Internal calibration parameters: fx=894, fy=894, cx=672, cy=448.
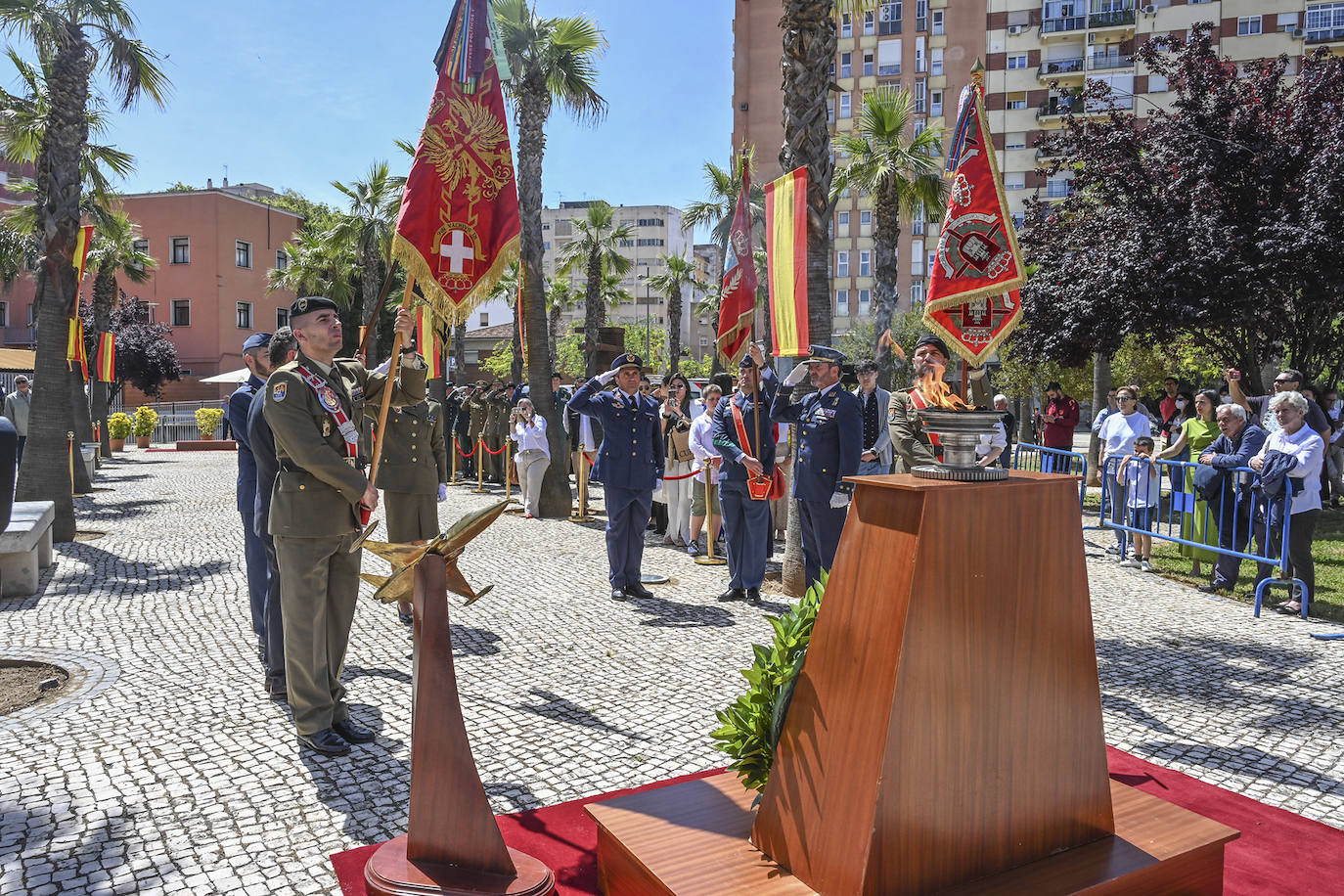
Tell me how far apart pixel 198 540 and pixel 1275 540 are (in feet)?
37.0

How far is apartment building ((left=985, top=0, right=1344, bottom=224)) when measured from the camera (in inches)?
1746

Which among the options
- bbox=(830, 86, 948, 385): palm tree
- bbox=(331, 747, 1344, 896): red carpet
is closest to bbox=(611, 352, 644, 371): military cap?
bbox=(331, 747, 1344, 896): red carpet

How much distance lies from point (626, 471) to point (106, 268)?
84.1 ft

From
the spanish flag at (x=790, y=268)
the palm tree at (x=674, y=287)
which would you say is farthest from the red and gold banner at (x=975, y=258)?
the palm tree at (x=674, y=287)

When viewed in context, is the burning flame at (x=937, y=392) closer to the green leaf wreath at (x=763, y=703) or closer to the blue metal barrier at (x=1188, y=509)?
the green leaf wreath at (x=763, y=703)

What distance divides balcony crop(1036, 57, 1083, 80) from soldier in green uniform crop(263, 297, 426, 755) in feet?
176

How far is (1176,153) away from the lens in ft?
46.2

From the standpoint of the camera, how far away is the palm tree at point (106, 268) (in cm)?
2359

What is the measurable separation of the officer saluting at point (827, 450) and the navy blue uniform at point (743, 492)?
2.17 ft

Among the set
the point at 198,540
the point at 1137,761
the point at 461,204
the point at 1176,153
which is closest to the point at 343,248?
the point at 198,540

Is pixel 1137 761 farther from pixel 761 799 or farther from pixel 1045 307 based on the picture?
pixel 1045 307

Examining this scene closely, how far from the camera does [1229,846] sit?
3381mm

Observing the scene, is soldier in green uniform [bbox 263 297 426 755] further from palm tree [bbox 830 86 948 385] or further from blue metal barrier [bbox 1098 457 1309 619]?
palm tree [bbox 830 86 948 385]

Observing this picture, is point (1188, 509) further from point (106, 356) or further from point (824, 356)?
point (106, 356)
